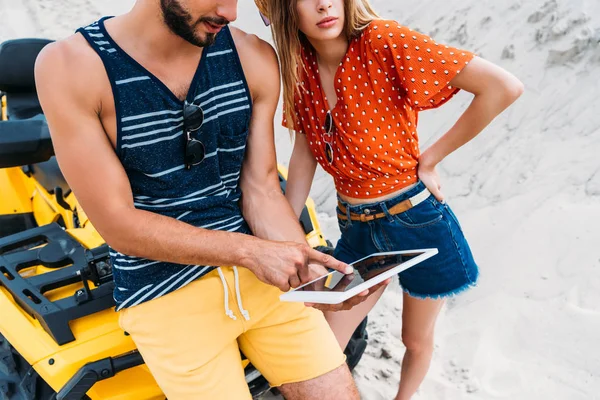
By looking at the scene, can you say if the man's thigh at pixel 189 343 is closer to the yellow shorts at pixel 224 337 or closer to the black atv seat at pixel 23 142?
the yellow shorts at pixel 224 337

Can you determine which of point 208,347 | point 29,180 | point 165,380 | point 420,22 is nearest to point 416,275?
point 208,347

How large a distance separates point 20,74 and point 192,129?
134 cm

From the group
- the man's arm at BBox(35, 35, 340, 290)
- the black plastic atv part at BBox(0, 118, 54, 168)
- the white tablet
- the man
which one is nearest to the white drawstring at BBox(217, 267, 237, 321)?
the man

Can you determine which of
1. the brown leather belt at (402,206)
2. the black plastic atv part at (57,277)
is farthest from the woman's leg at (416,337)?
the black plastic atv part at (57,277)

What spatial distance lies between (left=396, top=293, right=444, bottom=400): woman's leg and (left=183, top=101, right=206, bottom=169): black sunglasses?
970mm

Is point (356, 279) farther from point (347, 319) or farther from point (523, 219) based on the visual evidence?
point (523, 219)

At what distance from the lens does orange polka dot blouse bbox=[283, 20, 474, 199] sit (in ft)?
6.40

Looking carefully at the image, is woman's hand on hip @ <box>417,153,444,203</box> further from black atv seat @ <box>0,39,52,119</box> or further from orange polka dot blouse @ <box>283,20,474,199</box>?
black atv seat @ <box>0,39,52,119</box>

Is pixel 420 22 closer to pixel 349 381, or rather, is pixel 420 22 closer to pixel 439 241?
pixel 439 241

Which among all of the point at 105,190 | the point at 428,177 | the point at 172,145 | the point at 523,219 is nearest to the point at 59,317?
the point at 105,190

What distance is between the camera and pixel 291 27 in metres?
2.06

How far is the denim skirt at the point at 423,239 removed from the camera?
6.97 feet

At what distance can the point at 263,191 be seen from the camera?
2.11 m

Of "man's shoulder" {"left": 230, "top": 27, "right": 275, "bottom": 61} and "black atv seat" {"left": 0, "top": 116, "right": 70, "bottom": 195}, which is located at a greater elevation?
"man's shoulder" {"left": 230, "top": 27, "right": 275, "bottom": 61}
